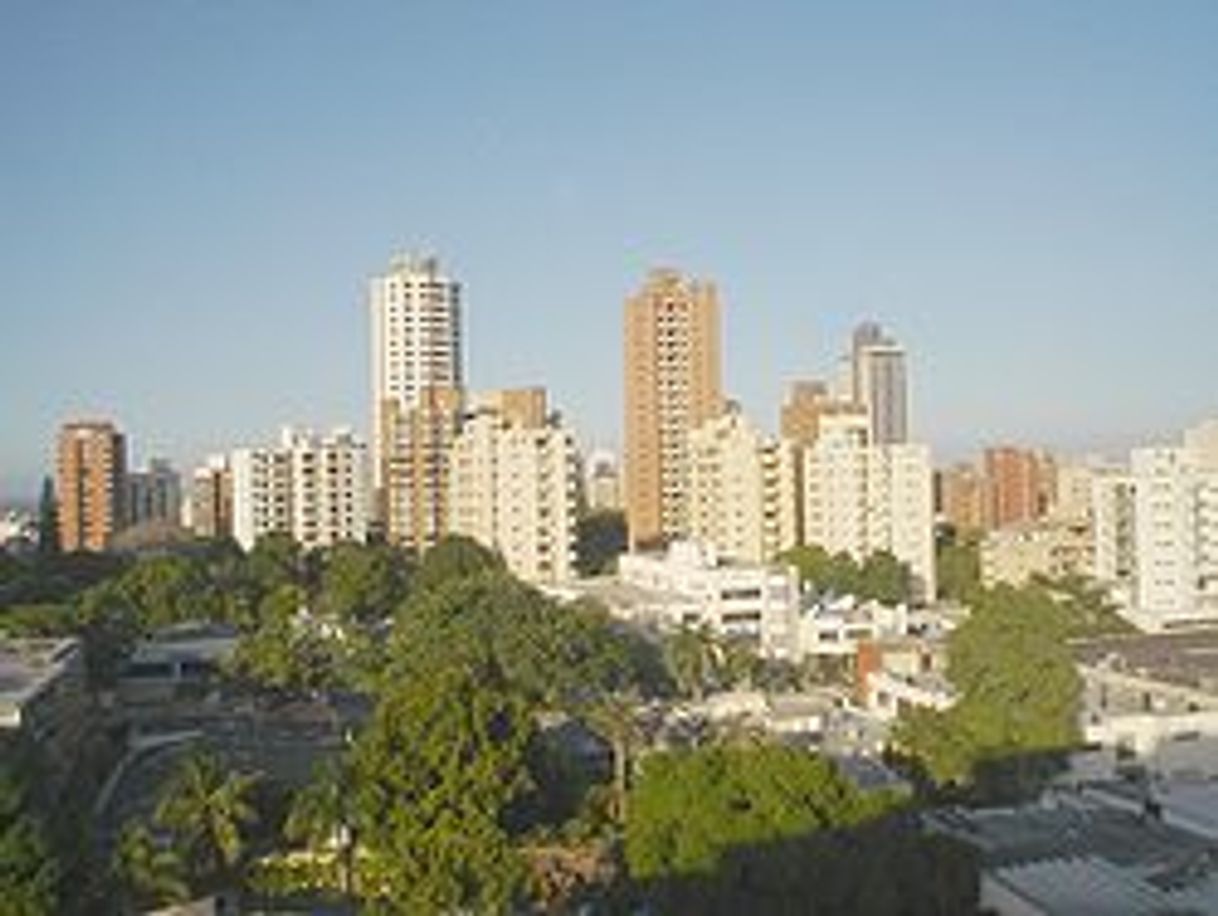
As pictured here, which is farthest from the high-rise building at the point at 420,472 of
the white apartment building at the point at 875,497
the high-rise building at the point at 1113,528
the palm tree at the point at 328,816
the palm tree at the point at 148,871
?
the palm tree at the point at 148,871

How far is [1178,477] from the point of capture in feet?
137

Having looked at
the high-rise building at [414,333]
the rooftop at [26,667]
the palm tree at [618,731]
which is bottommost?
the palm tree at [618,731]

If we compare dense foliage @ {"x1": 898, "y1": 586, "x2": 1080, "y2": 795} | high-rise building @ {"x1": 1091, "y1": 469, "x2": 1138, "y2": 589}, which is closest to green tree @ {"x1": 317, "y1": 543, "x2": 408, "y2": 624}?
dense foliage @ {"x1": 898, "y1": 586, "x2": 1080, "y2": 795}

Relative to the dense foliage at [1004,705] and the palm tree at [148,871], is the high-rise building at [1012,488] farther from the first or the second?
the palm tree at [148,871]

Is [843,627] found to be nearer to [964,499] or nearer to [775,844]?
[775,844]

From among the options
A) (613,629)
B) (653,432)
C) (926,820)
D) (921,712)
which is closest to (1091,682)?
(921,712)

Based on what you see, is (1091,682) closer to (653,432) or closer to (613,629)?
(613,629)

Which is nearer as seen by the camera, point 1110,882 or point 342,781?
point 1110,882

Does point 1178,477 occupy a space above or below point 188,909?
above

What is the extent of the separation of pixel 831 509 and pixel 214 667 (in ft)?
65.5

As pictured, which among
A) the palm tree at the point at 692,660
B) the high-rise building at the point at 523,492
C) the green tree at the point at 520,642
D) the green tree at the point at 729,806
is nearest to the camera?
the green tree at the point at 729,806

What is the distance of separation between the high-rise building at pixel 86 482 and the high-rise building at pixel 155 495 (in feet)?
24.7

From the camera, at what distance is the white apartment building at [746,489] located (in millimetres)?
48312

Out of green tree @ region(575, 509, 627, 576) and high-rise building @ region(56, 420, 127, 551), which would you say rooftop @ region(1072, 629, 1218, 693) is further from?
high-rise building @ region(56, 420, 127, 551)
